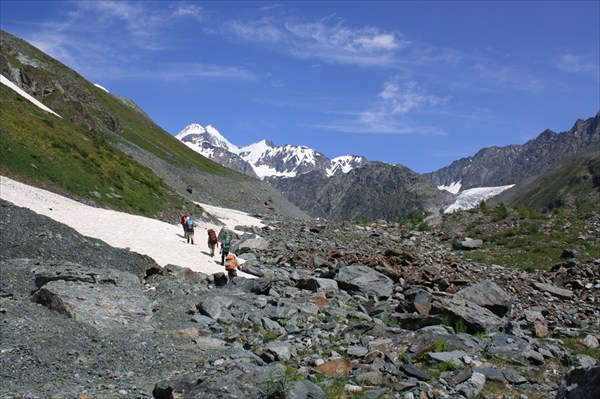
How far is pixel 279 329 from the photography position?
15109 mm

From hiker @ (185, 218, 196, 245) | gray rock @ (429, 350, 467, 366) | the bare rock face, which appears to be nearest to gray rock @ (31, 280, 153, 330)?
the bare rock face

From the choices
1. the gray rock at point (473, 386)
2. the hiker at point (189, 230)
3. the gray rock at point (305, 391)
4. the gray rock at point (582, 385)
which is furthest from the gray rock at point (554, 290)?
the hiker at point (189, 230)

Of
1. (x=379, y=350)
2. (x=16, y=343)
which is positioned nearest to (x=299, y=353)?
(x=379, y=350)

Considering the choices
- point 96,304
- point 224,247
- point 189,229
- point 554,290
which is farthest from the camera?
point 189,229

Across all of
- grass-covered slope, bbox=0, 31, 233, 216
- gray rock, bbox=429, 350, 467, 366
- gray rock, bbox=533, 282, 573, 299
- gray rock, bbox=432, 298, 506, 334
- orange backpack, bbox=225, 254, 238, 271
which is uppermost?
grass-covered slope, bbox=0, 31, 233, 216

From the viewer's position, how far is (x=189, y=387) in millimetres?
9969

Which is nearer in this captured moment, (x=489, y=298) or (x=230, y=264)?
(x=489, y=298)

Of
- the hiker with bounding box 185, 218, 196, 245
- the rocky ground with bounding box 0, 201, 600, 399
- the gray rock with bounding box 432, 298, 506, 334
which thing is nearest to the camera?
the rocky ground with bounding box 0, 201, 600, 399

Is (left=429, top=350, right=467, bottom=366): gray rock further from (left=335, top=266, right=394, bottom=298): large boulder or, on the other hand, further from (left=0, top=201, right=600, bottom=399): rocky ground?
(left=335, top=266, right=394, bottom=298): large boulder

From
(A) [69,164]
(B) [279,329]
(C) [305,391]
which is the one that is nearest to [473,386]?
(C) [305,391]

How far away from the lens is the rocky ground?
404 inches

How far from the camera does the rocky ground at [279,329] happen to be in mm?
10258

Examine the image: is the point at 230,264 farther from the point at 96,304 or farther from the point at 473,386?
the point at 473,386

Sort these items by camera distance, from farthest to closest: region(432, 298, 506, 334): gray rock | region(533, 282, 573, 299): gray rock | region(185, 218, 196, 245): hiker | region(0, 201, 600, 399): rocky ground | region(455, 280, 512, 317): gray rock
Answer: region(185, 218, 196, 245): hiker
region(533, 282, 573, 299): gray rock
region(455, 280, 512, 317): gray rock
region(432, 298, 506, 334): gray rock
region(0, 201, 600, 399): rocky ground
